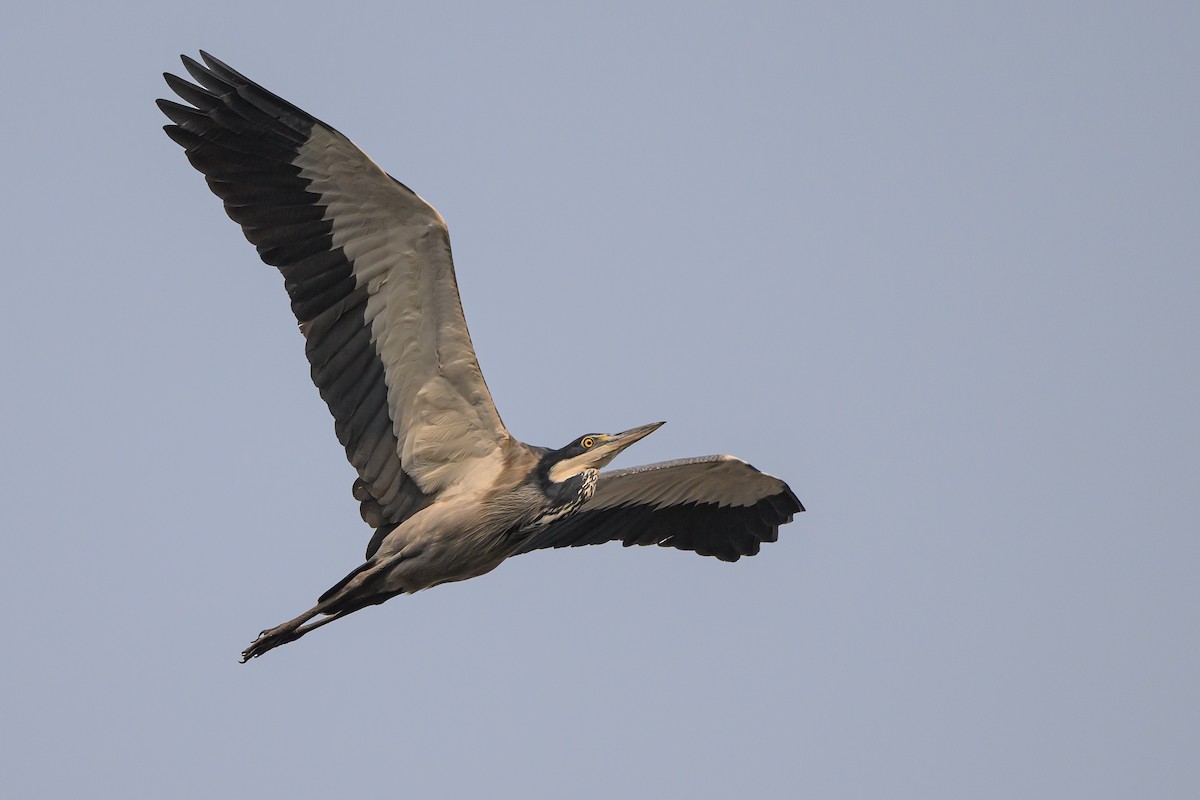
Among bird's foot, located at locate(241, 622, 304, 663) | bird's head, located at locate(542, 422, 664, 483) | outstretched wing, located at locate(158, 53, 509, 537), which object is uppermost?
outstretched wing, located at locate(158, 53, 509, 537)

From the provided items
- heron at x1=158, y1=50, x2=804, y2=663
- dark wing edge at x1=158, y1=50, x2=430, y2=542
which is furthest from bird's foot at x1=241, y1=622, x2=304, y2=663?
dark wing edge at x1=158, y1=50, x2=430, y2=542

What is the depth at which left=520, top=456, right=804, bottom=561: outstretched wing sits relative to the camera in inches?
582

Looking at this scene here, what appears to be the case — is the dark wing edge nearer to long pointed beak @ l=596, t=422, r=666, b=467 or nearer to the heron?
the heron

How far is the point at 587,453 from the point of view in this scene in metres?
13.1

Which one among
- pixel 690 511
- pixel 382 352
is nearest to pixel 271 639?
pixel 382 352

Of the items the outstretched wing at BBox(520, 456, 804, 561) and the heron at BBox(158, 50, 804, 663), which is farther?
the outstretched wing at BBox(520, 456, 804, 561)

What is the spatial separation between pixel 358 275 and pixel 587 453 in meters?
2.14

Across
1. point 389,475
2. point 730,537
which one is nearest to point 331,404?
point 389,475

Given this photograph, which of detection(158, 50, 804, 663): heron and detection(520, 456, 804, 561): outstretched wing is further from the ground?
detection(158, 50, 804, 663): heron

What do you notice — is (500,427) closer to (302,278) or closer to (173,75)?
(302,278)

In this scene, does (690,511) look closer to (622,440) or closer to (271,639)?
(622,440)

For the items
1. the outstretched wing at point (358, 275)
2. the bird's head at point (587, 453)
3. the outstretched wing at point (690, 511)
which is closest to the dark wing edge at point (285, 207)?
the outstretched wing at point (358, 275)

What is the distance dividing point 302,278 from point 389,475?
1.69m

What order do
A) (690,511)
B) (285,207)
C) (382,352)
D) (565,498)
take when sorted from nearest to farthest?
1. (285,207)
2. (565,498)
3. (382,352)
4. (690,511)
